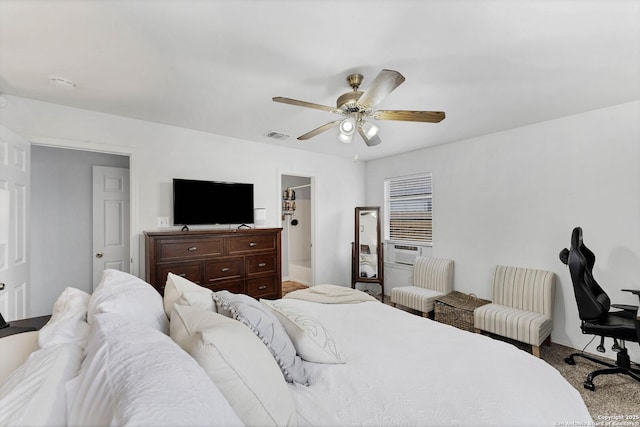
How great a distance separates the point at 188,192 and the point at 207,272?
0.97 meters

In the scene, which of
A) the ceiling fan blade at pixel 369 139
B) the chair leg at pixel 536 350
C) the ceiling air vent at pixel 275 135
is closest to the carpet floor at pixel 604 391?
the chair leg at pixel 536 350

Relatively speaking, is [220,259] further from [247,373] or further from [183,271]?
[247,373]

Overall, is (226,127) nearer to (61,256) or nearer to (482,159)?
(61,256)

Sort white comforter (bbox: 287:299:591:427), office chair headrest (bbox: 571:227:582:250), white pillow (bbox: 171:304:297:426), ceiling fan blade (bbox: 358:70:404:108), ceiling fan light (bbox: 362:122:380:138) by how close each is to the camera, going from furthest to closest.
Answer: office chair headrest (bbox: 571:227:582:250) < ceiling fan light (bbox: 362:122:380:138) < ceiling fan blade (bbox: 358:70:404:108) < white comforter (bbox: 287:299:591:427) < white pillow (bbox: 171:304:297:426)

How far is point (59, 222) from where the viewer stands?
11.5 feet

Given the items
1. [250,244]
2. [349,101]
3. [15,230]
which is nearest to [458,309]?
[250,244]

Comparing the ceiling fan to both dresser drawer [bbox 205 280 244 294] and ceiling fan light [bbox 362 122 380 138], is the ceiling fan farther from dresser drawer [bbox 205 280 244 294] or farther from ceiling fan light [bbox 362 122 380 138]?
dresser drawer [bbox 205 280 244 294]

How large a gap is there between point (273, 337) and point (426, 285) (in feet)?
11.1

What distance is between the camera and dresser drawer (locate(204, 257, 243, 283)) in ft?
10.2

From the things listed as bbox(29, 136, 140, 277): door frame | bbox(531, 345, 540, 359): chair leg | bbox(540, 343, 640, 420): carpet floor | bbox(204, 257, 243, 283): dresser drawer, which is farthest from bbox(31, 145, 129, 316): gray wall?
bbox(540, 343, 640, 420): carpet floor

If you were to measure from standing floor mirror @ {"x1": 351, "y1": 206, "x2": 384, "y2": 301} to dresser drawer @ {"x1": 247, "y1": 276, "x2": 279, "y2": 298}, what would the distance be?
1.61m

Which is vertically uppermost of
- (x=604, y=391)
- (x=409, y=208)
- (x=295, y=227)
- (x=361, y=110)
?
(x=361, y=110)

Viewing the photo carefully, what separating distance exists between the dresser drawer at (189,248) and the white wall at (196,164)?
0.49 m

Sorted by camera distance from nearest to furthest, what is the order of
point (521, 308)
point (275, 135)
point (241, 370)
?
point (241, 370) < point (521, 308) < point (275, 135)
